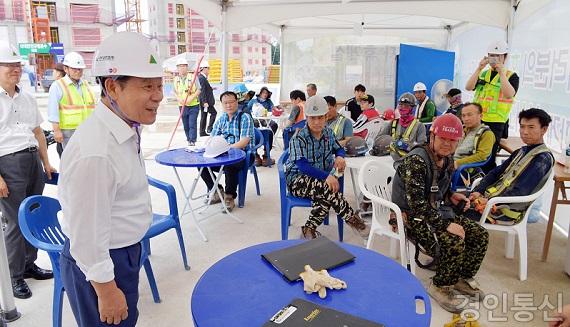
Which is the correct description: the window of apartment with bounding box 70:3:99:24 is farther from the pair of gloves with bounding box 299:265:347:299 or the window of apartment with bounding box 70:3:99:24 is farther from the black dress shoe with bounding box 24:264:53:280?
the pair of gloves with bounding box 299:265:347:299

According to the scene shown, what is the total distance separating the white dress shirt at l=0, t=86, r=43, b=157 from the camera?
260 cm

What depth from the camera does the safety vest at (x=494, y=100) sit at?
4.30 m

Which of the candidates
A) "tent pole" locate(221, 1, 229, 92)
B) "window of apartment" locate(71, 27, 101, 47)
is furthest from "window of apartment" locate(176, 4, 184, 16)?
"tent pole" locate(221, 1, 229, 92)

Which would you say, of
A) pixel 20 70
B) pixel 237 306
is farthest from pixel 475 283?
pixel 20 70

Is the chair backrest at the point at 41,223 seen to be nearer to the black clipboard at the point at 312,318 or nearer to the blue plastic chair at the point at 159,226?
the blue plastic chair at the point at 159,226

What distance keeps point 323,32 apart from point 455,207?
23.1 feet

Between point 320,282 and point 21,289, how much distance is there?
7.54ft

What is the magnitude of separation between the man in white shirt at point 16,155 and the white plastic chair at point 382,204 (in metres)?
2.27

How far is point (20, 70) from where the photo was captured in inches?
105

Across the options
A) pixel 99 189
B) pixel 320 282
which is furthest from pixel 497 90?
pixel 99 189

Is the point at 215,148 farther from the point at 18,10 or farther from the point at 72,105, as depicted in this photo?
the point at 18,10

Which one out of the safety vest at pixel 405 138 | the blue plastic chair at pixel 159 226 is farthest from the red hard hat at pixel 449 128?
the blue plastic chair at pixel 159 226

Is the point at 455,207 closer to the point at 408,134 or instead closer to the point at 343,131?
the point at 408,134

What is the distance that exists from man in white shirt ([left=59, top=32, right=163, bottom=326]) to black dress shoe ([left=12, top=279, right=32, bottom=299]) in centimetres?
167
